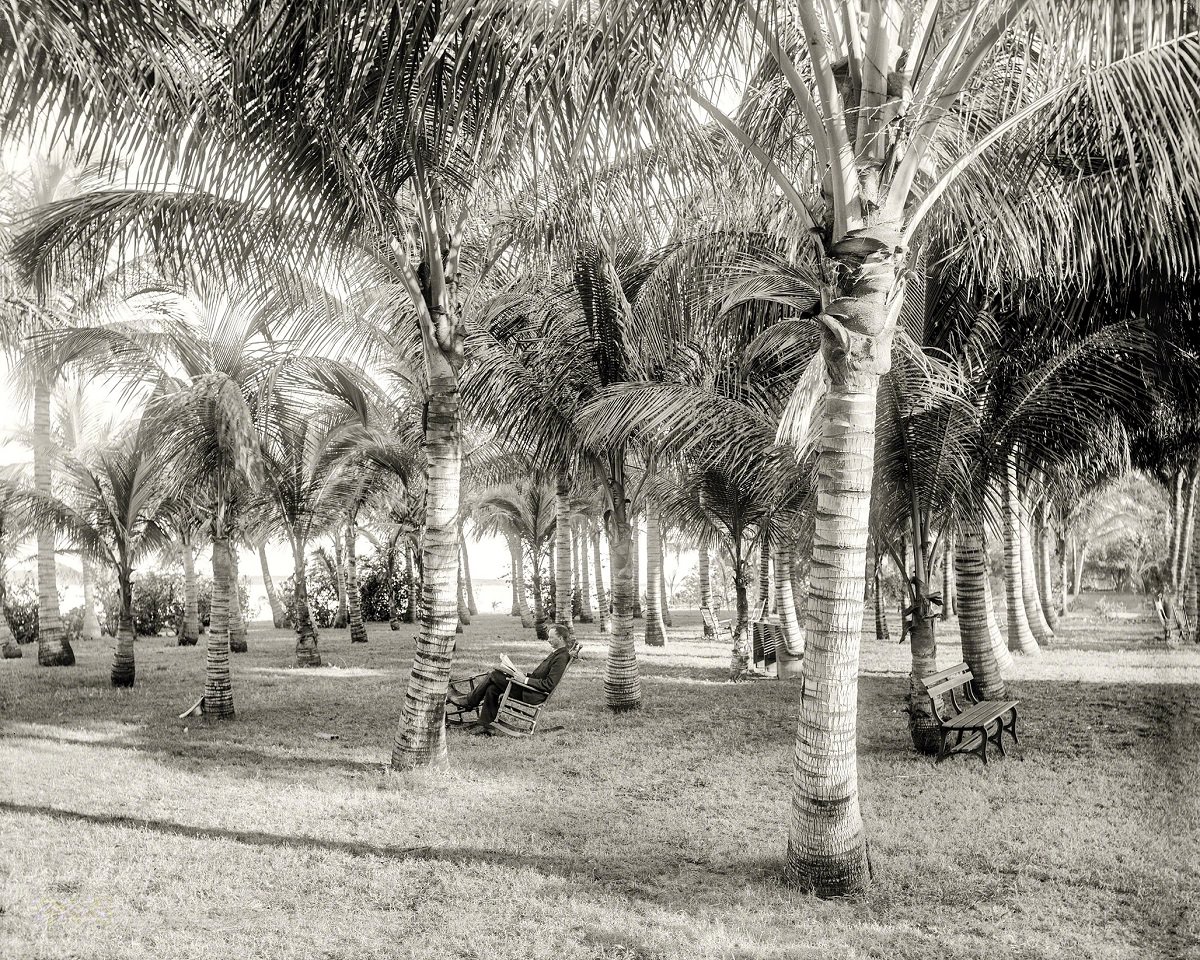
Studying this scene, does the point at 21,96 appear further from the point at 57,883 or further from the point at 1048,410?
the point at 1048,410

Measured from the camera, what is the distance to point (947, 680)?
24.8 ft

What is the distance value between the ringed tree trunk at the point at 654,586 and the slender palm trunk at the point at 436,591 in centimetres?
1001

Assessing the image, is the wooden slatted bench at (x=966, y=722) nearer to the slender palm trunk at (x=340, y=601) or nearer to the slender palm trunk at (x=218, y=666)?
the slender palm trunk at (x=218, y=666)

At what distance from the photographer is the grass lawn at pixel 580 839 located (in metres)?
3.93

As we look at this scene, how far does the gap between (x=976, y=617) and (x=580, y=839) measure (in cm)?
546

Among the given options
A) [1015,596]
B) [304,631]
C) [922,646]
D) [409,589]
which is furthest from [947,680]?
[409,589]

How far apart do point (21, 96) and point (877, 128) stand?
4.27 metres

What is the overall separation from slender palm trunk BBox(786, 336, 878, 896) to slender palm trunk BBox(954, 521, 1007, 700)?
16.2 feet

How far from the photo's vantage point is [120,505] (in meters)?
11.4

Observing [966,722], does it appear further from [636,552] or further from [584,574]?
[584,574]

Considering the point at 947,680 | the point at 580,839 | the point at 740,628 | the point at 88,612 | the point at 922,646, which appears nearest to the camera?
the point at 580,839

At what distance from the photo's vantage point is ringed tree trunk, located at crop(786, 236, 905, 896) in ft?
14.2

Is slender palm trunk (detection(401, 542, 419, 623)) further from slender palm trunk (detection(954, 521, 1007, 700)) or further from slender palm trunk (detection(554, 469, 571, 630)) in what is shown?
slender palm trunk (detection(954, 521, 1007, 700))

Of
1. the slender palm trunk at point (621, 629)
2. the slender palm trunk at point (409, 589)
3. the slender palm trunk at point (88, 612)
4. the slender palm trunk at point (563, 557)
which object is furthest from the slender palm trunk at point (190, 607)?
the slender palm trunk at point (621, 629)
